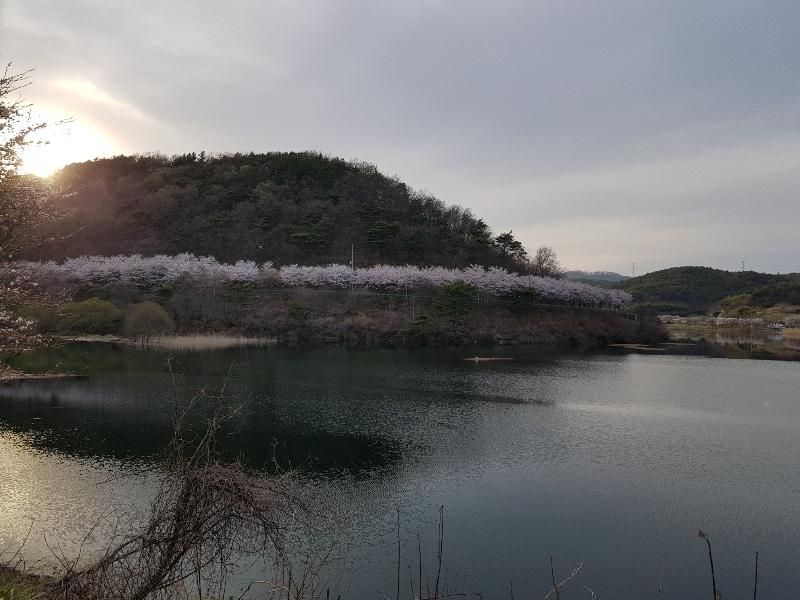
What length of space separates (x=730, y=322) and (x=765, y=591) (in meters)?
93.2

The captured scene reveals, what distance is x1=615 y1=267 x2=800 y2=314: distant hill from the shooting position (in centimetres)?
10920

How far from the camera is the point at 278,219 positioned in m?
74.1

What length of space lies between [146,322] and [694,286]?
114m

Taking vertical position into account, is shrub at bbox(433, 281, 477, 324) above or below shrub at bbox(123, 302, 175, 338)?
above

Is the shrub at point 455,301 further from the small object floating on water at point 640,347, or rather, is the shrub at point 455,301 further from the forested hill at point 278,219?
the forested hill at point 278,219

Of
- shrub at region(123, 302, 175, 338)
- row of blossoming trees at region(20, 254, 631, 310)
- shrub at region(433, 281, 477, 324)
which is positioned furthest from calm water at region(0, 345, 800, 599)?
row of blossoming trees at region(20, 254, 631, 310)

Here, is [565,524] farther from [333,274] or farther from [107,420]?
[333,274]

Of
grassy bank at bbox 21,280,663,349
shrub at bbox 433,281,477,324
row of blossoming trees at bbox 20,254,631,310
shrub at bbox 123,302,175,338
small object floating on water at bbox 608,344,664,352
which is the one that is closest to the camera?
shrub at bbox 123,302,175,338

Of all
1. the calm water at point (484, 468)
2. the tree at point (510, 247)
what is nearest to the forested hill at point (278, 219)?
the tree at point (510, 247)

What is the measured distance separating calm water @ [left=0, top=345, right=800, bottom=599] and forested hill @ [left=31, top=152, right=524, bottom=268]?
42669 mm

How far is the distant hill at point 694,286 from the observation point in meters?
109

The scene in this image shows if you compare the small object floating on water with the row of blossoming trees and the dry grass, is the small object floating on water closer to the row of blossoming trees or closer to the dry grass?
the row of blossoming trees

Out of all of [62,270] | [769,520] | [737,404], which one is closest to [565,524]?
[769,520]

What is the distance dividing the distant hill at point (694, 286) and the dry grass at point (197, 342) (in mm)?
82672
